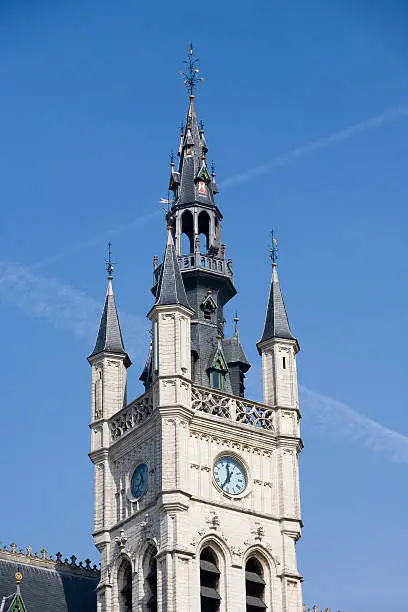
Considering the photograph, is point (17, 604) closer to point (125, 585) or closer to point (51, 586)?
point (125, 585)

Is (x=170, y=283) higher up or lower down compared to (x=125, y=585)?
higher up

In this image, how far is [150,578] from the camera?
51.5 m

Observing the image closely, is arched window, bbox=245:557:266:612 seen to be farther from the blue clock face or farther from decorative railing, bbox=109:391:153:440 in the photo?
decorative railing, bbox=109:391:153:440

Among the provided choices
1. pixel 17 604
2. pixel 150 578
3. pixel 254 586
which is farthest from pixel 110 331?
pixel 17 604

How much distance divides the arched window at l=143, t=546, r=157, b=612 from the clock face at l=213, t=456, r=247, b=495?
3.01 m

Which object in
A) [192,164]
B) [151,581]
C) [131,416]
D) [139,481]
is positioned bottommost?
[151,581]

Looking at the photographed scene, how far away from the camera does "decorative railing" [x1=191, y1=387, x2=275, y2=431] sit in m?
53.7

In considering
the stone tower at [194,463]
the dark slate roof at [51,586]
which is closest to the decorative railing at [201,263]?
the stone tower at [194,463]

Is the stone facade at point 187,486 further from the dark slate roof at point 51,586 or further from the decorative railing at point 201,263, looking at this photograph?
the decorative railing at point 201,263

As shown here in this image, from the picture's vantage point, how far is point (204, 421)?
175 ft

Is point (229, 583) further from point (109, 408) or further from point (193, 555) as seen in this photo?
point (109, 408)

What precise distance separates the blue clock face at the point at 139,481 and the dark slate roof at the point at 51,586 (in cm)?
407

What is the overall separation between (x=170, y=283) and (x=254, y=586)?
31.5 feet

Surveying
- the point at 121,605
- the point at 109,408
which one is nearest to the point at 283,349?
the point at 109,408
